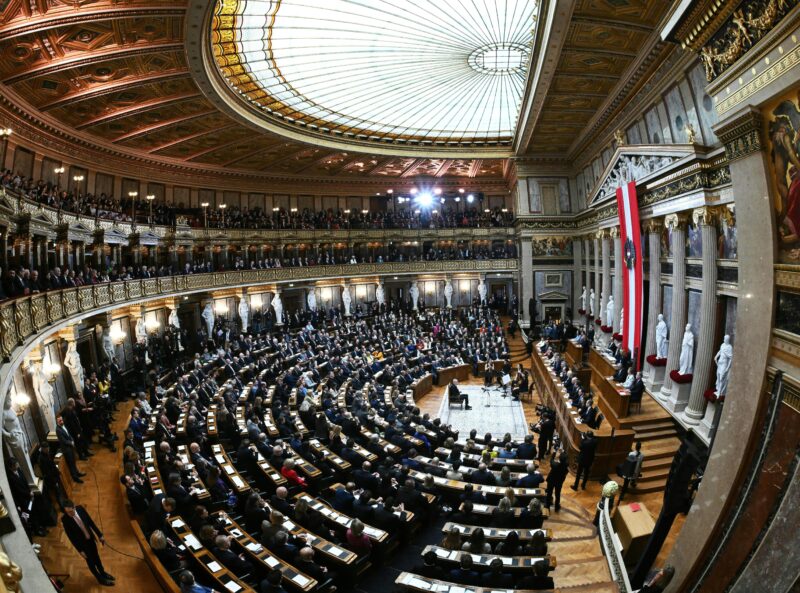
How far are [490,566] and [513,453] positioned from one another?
565 centimetres

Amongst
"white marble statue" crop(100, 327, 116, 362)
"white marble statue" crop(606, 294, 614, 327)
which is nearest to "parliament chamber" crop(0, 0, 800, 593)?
"white marble statue" crop(100, 327, 116, 362)

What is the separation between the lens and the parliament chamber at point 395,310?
640 centimetres

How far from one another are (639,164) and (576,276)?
46.8ft

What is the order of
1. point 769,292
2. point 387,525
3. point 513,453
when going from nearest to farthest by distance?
point 769,292 < point 387,525 < point 513,453

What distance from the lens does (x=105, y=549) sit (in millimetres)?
8570

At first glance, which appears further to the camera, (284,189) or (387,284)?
(387,284)

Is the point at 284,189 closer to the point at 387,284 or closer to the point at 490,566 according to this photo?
the point at 387,284

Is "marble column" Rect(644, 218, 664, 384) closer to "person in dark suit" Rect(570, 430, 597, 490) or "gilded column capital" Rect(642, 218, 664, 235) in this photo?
"gilded column capital" Rect(642, 218, 664, 235)

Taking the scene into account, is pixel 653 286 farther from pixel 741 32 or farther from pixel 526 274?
pixel 526 274

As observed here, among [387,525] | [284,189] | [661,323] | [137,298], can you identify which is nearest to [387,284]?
[284,189]

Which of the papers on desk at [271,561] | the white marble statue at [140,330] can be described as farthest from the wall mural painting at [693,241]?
the white marble statue at [140,330]

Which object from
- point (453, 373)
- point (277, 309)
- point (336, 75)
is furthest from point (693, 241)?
point (277, 309)

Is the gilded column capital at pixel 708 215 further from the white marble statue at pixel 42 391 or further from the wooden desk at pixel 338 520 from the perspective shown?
Result: the white marble statue at pixel 42 391

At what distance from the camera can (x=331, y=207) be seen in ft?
131
